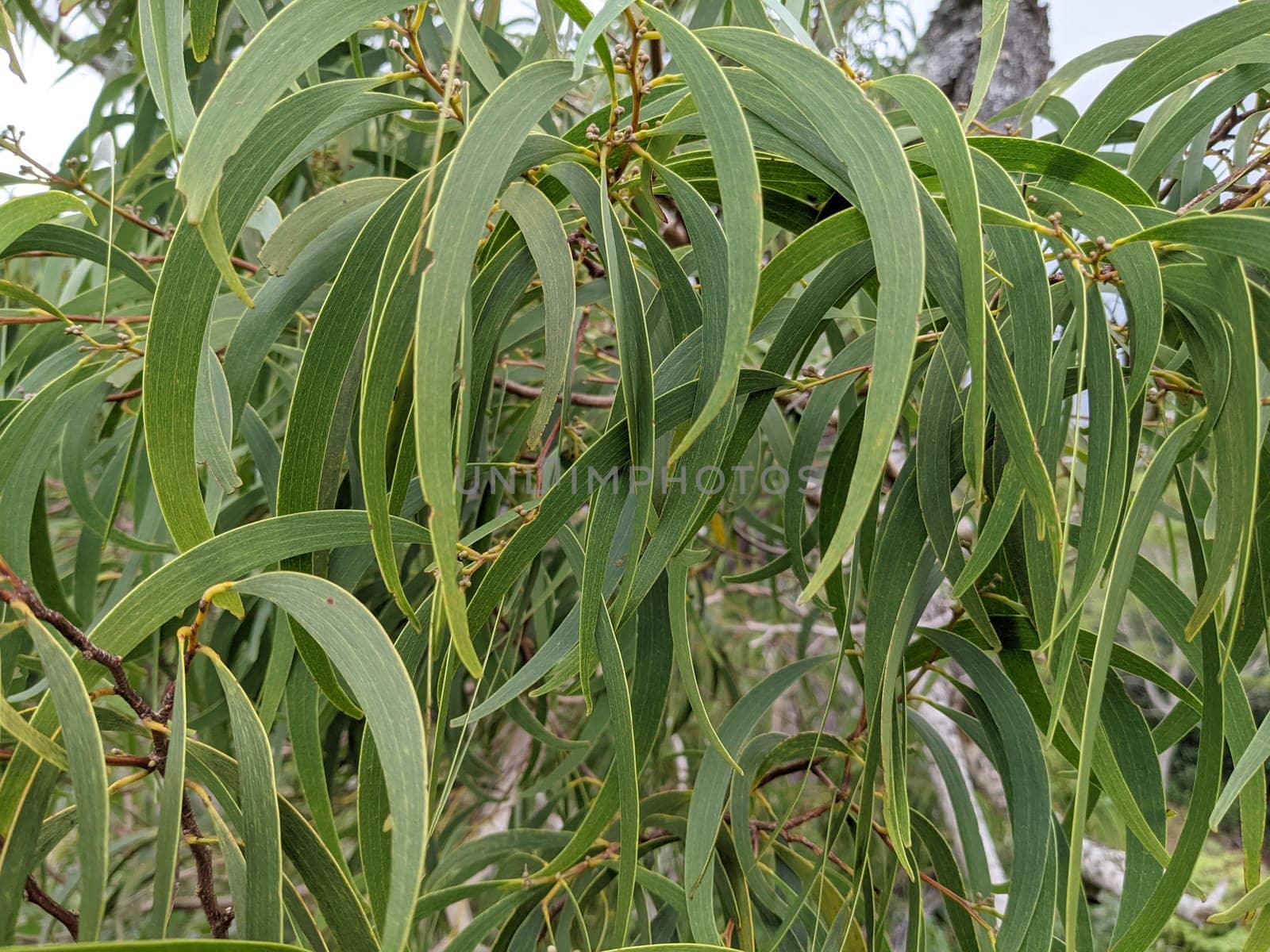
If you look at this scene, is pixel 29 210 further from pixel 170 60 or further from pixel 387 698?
pixel 387 698

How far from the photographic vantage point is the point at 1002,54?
1106mm

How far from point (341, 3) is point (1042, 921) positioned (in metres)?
0.46

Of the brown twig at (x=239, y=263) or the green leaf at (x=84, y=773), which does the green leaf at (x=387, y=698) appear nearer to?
the green leaf at (x=84, y=773)

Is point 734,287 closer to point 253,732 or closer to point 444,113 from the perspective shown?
point 444,113

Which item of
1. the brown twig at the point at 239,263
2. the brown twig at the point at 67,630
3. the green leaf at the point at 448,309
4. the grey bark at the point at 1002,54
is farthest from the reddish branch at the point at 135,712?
the grey bark at the point at 1002,54

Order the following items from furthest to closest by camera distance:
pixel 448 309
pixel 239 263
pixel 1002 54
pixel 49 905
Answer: pixel 1002 54
pixel 239 263
pixel 49 905
pixel 448 309

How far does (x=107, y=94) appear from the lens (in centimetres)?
98

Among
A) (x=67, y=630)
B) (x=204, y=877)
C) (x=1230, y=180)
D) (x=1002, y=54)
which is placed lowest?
(x=204, y=877)

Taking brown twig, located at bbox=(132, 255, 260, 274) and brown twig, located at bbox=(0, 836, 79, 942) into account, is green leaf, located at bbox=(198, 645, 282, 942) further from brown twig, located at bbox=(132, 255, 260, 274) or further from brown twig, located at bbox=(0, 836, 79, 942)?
brown twig, located at bbox=(132, 255, 260, 274)

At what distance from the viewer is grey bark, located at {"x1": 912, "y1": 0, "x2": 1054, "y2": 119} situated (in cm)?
108

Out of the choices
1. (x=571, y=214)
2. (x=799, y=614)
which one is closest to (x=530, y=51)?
(x=571, y=214)

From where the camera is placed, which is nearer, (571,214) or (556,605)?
(571,214)

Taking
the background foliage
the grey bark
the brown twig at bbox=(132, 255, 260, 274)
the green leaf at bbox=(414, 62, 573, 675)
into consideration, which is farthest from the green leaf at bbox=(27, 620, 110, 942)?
the grey bark

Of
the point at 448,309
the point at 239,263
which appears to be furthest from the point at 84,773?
the point at 239,263
